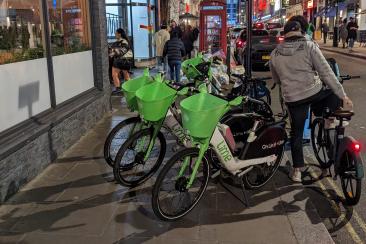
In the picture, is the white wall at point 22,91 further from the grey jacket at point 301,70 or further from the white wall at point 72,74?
the grey jacket at point 301,70

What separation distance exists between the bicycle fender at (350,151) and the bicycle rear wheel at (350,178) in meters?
0.02

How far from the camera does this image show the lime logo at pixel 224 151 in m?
4.18

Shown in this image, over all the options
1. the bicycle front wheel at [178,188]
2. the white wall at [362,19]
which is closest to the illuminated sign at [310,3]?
the white wall at [362,19]

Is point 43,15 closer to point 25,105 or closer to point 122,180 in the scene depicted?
point 25,105

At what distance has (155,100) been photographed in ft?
14.2

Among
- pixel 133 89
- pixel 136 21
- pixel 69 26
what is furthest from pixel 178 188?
pixel 136 21

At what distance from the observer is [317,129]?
5707 mm

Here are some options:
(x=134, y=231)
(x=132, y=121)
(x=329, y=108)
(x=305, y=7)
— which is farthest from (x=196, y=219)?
(x=305, y=7)

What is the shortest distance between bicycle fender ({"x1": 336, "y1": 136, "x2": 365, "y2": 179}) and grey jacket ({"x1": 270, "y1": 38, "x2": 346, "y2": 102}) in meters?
0.47

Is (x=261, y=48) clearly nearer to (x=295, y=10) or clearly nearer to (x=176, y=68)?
(x=176, y=68)

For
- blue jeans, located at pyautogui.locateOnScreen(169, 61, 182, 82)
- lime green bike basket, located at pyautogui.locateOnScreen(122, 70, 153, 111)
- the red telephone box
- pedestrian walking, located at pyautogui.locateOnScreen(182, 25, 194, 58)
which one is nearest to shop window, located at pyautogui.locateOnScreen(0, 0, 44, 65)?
lime green bike basket, located at pyautogui.locateOnScreen(122, 70, 153, 111)

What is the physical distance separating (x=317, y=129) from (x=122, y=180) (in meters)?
2.58

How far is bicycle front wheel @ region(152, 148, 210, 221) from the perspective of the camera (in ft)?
12.7

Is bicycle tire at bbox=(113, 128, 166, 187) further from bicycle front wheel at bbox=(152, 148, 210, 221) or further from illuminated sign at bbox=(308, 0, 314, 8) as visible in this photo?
illuminated sign at bbox=(308, 0, 314, 8)
